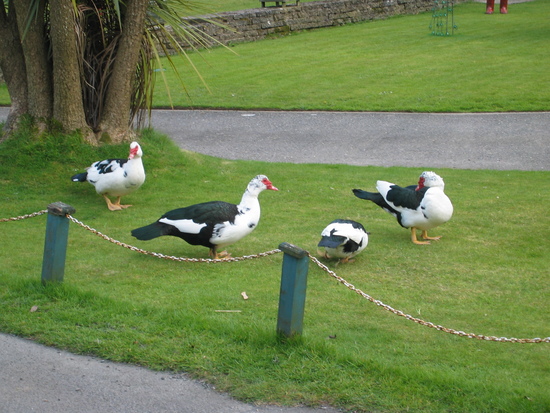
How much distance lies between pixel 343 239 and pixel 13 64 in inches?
243

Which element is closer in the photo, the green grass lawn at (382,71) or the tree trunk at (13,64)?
the tree trunk at (13,64)

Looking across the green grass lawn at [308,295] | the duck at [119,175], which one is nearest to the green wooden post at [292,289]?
the green grass lawn at [308,295]

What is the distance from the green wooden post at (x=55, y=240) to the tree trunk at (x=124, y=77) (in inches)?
179

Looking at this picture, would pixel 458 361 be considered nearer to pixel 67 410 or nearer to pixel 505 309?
pixel 505 309

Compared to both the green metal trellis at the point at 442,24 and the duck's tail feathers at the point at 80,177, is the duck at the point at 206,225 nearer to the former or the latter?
the duck's tail feathers at the point at 80,177

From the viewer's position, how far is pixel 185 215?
7184mm

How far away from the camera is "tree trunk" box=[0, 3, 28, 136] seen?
33.3ft

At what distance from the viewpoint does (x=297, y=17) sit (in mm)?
25281

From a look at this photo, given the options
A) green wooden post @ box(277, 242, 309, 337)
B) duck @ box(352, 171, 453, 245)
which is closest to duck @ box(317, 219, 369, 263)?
duck @ box(352, 171, 453, 245)

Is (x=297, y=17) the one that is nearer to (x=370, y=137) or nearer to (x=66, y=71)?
(x=370, y=137)

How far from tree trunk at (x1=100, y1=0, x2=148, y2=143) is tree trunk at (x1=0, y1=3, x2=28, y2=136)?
1.22 m

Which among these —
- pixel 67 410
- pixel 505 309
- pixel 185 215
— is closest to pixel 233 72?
pixel 185 215

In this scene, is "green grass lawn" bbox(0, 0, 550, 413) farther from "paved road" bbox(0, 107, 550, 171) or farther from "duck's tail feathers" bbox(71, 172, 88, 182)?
"paved road" bbox(0, 107, 550, 171)

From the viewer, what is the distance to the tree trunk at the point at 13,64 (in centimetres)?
1016
